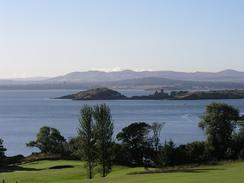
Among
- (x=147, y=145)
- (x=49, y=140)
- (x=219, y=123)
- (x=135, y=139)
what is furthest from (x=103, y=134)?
(x=49, y=140)

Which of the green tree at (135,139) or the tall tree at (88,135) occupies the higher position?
the tall tree at (88,135)

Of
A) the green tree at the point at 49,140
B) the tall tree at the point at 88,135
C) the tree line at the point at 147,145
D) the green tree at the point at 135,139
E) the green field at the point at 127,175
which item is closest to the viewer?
the green field at the point at 127,175

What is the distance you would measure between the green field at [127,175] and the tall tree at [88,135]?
70.0 inches

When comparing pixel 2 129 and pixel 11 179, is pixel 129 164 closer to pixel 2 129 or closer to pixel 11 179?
pixel 11 179

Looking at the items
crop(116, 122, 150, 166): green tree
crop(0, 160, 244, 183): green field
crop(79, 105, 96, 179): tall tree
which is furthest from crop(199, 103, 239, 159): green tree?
crop(79, 105, 96, 179): tall tree

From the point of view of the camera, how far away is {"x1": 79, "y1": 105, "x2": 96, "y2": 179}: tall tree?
163ft

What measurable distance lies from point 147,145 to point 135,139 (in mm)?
1751

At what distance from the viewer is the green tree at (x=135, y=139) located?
222ft

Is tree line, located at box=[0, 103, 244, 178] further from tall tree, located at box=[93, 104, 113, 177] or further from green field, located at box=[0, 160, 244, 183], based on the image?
green field, located at box=[0, 160, 244, 183]

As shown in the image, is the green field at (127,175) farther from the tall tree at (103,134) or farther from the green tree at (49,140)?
the green tree at (49,140)

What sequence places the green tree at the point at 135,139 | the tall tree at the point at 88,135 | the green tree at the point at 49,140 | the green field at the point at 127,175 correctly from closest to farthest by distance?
the green field at the point at 127,175, the tall tree at the point at 88,135, the green tree at the point at 135,139, the green tree at the point at 49,140

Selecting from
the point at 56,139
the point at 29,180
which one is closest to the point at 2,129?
the point at 56,139

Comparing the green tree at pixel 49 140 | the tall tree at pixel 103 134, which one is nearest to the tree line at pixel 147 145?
the tall tree at pixel 103 134

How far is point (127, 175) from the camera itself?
40.6m
